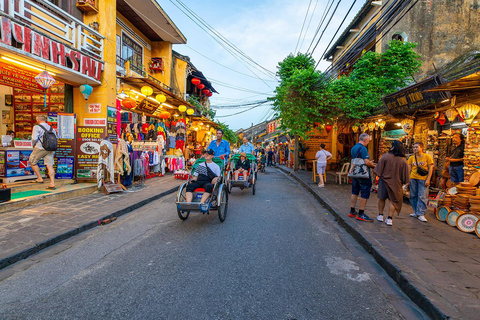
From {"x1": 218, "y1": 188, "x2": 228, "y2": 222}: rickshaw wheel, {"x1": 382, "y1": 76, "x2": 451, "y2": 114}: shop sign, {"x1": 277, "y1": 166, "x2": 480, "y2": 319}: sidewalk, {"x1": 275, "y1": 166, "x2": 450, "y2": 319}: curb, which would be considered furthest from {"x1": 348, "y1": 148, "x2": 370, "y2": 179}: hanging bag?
{"x1": 218, "y1": 188, "x2": 228, "y2": 222}: rickshaw wheel

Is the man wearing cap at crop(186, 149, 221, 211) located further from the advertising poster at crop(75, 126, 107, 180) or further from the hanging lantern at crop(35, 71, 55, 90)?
the advertising poster at crop(75, 126, 107, 180)

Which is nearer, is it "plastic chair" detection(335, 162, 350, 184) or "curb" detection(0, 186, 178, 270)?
"curb" detection(0, 186, 178, 270)

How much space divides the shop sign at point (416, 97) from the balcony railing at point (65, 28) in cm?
914

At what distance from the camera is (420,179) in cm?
588

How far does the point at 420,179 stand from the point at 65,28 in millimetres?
9882

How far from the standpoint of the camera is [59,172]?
834cm

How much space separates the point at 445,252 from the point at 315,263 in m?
2.02

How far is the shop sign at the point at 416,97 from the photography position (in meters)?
6.38

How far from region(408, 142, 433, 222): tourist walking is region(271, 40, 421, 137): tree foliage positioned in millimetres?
4543

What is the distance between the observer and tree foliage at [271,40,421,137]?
34.7ft

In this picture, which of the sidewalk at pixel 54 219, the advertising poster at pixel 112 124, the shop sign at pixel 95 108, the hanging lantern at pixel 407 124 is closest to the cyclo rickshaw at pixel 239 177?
the sidewalk at pixel 54 219

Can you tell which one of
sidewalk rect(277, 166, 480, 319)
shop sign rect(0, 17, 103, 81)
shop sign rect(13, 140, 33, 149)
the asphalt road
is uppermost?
shop sign rect(0, 17, 103, 81)

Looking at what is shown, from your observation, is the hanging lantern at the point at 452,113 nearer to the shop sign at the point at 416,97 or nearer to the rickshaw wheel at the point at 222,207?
the shop sign at the point at 416,97

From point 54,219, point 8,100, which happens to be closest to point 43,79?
point 54,219
